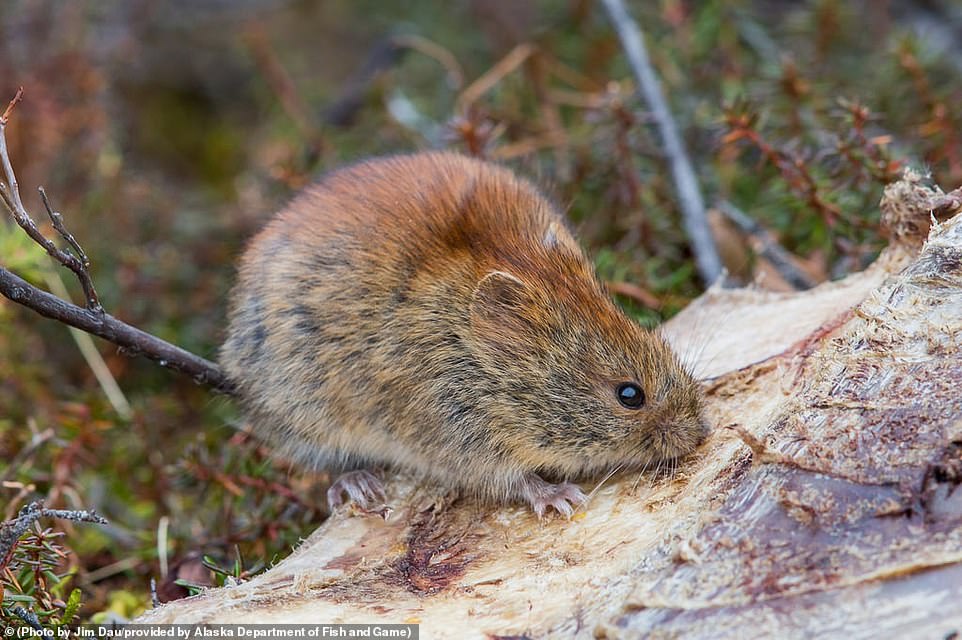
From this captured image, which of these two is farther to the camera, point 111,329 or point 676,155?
point 676,155

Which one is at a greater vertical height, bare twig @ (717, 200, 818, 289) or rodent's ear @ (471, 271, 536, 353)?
bare twig @ (717, 200, 818, 289)

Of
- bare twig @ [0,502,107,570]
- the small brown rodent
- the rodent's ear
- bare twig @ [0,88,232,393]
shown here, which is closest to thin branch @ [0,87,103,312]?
bare twig @ [0,88,232,393]

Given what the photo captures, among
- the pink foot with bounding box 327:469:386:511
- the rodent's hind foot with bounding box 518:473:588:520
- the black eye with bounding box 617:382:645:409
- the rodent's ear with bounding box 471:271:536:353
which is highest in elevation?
the rodent's ear with bounding box 471:271:536:353

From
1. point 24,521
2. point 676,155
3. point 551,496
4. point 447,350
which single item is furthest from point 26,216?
point 676,155

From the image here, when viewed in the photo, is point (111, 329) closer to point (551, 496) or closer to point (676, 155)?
A: point (551, 496)

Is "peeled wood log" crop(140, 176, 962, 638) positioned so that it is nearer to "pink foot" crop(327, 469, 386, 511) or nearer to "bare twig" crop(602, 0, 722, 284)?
"pink foot" crop(327, 469, 386, 511)

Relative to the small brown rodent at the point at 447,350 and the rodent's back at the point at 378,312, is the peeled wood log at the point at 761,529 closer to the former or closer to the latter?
the small brown rodent at the point at 447,350

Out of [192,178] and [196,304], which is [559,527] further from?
[192,178]
